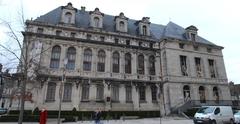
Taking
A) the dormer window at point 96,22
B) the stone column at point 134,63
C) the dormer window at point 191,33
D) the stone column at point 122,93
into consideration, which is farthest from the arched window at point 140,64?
the dormer window at point 191,33

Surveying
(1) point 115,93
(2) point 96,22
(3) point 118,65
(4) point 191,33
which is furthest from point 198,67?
(2) point 96,22

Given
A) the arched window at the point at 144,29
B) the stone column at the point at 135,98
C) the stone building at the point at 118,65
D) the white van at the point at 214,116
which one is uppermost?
the arched window at the point at 144,29

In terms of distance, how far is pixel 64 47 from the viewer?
29.0 metres

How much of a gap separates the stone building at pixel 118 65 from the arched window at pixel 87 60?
0.48 feet

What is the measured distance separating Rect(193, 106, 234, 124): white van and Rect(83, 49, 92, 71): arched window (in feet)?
54.3

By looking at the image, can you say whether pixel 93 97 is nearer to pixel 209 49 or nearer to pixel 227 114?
pixel 227 114

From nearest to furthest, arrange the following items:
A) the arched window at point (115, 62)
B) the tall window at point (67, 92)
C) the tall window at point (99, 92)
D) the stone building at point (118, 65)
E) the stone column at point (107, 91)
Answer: the tall window at point (67, 92) < the stone building at point (118, 65) < the stone column at point (107, 91) < the tall window at point (99, 92) < the arched window at point (115, 62)

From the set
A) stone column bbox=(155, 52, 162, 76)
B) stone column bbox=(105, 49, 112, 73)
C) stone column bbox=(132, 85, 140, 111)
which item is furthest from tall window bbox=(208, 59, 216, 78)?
stone column bbox=(105, 49, 112, 73)

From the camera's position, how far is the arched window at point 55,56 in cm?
2805

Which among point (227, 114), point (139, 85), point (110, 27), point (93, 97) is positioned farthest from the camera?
point (110, 27)

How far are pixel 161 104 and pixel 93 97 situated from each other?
11109mm

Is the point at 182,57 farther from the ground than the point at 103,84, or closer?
farther from the ground

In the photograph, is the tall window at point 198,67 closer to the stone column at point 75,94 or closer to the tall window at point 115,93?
the tall window at point 115,93

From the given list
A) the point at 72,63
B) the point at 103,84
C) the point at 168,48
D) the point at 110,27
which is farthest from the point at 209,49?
the point at 72,63
